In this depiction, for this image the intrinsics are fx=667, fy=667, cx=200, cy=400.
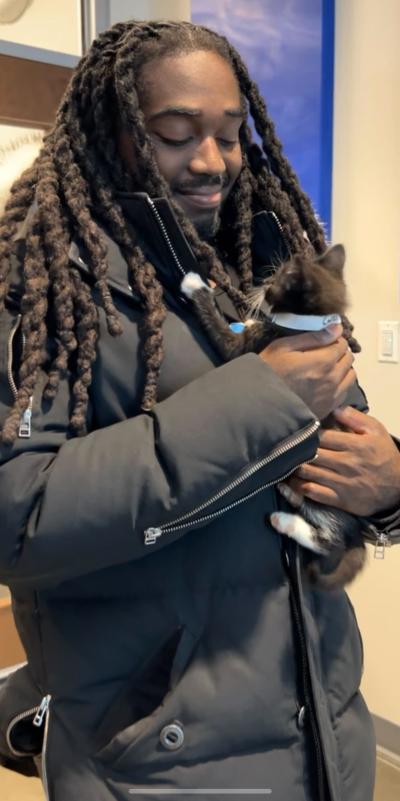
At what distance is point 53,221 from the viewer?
0.81m

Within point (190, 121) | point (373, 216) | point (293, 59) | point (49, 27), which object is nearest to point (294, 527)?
point (190, 121)

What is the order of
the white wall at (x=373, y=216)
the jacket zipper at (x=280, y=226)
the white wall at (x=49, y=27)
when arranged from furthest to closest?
the white wall at (x=49, y=27) < the white wall at (x=373, y=216) < the jacket zipper at (x=280, y=226)

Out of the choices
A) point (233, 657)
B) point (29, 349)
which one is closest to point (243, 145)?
point (29, 349)

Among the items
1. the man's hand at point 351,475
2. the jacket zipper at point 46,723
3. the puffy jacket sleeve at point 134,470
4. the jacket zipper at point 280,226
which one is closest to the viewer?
the puffy jacket sleeve at point 134,470

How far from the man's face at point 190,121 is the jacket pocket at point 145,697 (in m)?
0.56

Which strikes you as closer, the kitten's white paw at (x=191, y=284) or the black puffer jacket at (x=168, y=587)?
the black puffer jacket at (x=168, y=587)

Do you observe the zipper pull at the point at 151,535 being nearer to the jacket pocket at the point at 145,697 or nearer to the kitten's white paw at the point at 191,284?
the jacket pocket at the point at 145,697

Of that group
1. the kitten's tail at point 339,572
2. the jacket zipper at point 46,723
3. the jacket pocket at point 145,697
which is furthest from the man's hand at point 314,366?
the jacket zipper at point 46,723

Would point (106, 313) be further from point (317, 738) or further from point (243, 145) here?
point (317, 738)

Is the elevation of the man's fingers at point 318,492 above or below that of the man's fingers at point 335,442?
below

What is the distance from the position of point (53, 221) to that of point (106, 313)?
131 mm

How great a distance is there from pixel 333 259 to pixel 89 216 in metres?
0.41

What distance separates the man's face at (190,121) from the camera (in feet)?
2.80

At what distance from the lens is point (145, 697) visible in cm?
76
